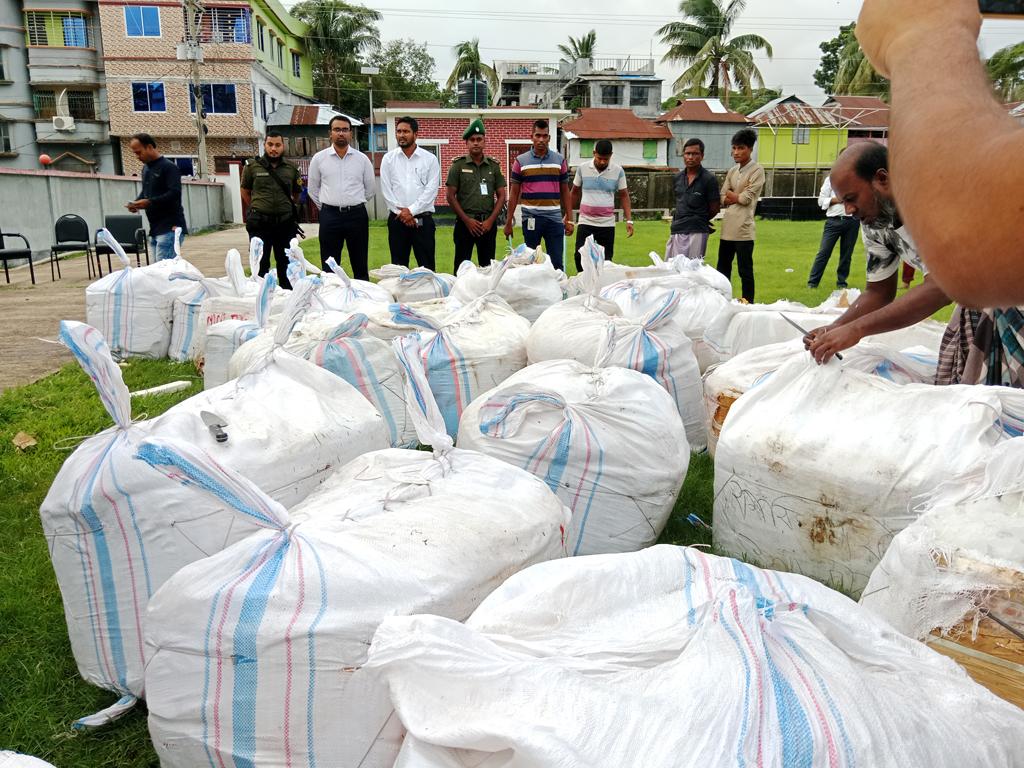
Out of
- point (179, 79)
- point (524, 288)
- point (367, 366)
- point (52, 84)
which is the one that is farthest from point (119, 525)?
point (52, 84)

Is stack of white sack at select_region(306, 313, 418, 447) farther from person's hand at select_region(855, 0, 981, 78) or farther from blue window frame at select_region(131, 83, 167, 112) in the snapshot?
blue window frame at select_region(131, 83, 167, 112)

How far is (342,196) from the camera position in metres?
6.80

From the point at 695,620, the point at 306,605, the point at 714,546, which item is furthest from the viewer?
the point at 714,546

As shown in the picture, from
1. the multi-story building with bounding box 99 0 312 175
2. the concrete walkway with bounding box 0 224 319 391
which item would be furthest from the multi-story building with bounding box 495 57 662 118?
the concrete walkway with bounding box 0 224 319 391

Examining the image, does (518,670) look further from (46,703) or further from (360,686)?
(46,703)

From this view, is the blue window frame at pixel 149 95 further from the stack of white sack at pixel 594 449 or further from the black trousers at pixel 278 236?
the stack of white sack at pixel 594 449

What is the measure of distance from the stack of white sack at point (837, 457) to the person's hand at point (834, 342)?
37 millimetres

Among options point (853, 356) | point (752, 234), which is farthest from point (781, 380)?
point (752, 234)

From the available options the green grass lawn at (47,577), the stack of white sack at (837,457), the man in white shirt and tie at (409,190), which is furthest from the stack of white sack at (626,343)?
the man in white shirt and tie at (409,190)

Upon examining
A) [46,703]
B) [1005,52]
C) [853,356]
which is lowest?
[46,703]

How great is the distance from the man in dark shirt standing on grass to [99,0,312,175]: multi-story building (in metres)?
27.1

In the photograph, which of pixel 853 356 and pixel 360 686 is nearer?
pixel 360 686

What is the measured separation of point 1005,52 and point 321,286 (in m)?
4.08

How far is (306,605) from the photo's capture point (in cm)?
137
